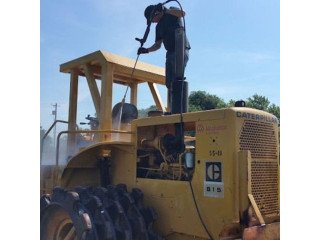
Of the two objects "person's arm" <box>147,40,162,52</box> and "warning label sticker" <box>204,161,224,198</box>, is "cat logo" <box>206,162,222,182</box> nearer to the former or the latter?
"warning label sticker" <box>204,161,224,198</box>

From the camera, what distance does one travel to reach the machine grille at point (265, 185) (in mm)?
2045

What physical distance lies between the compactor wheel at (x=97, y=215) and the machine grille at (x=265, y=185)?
0.57 meters

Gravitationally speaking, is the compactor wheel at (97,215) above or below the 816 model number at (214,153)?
below

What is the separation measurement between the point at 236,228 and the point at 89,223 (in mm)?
745

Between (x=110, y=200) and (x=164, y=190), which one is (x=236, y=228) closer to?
(x=164, y=190)

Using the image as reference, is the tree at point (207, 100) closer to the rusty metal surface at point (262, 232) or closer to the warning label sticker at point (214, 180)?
the warning label sticker at point (214, 180)

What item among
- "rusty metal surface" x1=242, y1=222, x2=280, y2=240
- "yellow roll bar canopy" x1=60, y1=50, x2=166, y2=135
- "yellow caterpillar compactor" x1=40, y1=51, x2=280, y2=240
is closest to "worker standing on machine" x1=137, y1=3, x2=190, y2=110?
"yellow caterpillar compactor" x1=40, y1=51, x2=280, y2=240

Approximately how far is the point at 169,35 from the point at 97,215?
3.69 ft

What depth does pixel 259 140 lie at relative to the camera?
2.12 metres

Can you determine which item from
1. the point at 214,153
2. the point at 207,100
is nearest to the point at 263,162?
the point at 214,153

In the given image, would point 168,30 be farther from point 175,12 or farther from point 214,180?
point 214,180

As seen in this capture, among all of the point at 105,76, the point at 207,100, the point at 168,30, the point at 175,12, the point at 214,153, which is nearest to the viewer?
the point at 214,153

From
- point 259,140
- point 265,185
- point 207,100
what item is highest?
point 207,100

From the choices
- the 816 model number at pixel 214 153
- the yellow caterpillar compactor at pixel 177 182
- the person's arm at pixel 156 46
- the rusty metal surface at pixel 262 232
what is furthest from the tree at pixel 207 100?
the rusty metal surface at pixel 262 232
